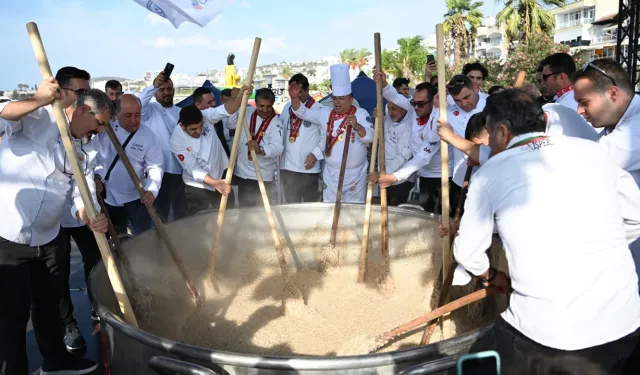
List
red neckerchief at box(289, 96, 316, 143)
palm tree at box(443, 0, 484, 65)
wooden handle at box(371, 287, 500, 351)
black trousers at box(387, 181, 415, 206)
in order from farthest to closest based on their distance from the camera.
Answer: palm tree at box(443, 0, 484, 65), red neckerchief at box(289, 96, 316, 143), black trousers at box(387, 181, 415, 206), wooden handle at box(371, 287, 500, 351)

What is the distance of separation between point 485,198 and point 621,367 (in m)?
0.75

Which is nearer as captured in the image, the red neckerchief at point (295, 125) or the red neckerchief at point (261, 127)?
the red neckerchief at point (261, 127)

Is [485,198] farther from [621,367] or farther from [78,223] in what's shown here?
[78,223]

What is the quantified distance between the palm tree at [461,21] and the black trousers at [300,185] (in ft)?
84.0

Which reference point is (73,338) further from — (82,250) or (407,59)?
(407,59)

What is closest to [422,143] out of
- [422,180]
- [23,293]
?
[422,180]

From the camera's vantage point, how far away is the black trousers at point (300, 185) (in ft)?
15.8

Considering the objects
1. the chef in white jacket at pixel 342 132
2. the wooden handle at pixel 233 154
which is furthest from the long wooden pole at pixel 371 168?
the wooden handle at pixel 233 154

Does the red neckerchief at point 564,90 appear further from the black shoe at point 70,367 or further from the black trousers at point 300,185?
the black shoe at point 70,367

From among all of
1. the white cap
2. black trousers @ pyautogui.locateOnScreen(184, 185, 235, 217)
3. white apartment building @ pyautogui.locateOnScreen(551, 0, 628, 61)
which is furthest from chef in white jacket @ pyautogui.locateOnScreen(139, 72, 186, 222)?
white apartment building @ pyautogui.locateOnScreen(551, 0, 628, 61)

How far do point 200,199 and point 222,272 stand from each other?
0.96 metres

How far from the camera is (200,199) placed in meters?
4.61

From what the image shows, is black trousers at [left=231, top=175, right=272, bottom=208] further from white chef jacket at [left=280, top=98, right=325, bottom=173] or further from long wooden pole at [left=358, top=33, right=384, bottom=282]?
long wooden pole at [left=358, top=33, right=384, bottom=282]

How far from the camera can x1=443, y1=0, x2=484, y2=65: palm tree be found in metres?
28.3
